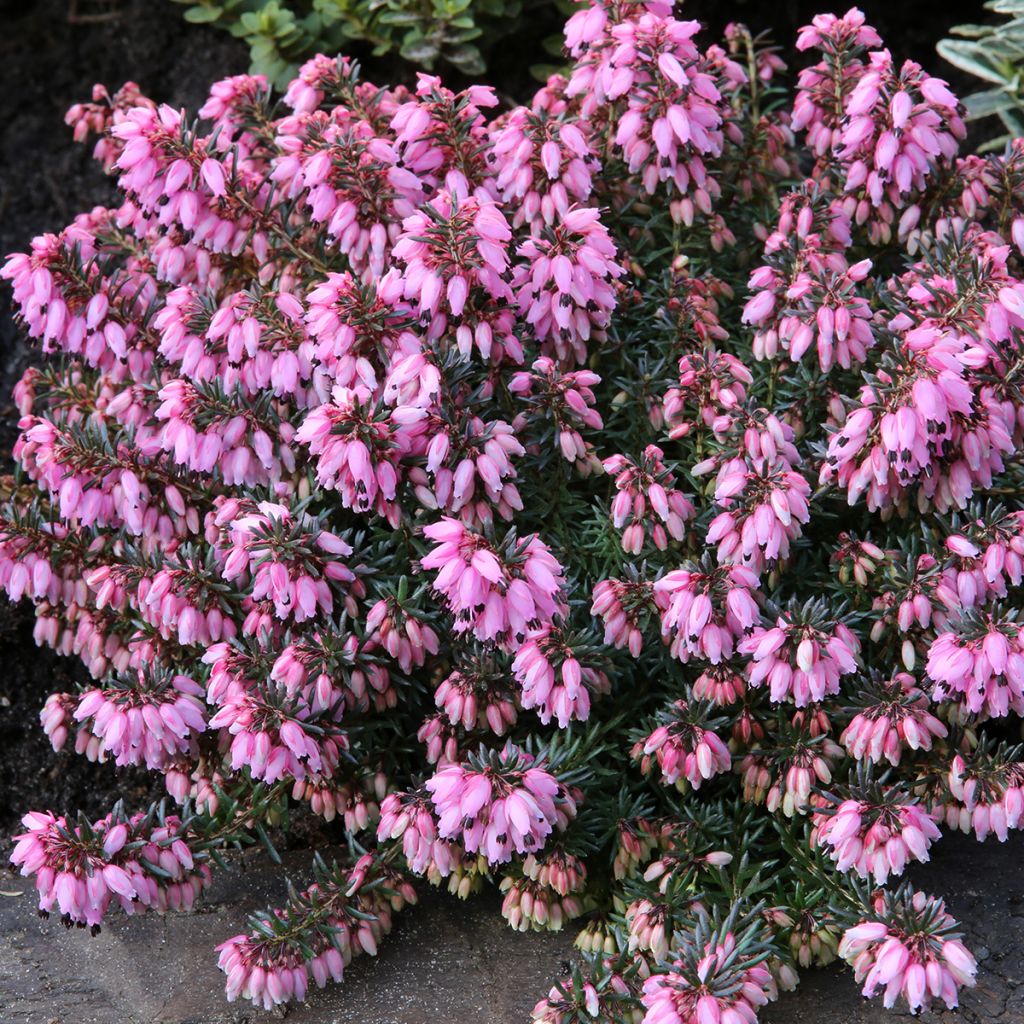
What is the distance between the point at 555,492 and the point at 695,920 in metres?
1.21

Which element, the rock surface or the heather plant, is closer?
the heather plant

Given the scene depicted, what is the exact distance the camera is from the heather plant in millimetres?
3250

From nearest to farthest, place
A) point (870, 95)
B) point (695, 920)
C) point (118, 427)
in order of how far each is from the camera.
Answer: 1. point (695, 920)
2. point (870, 95)
3. point (118, 427)

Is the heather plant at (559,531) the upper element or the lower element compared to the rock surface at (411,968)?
upper

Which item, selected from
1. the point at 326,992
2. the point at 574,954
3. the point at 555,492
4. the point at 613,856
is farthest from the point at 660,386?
the point at 326,992

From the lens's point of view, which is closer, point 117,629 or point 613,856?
point 613,856

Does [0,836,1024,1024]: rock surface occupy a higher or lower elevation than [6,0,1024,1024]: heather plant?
lower

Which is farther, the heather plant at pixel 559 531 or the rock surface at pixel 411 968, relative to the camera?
the rock surface at pixel 411 968

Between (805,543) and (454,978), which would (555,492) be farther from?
(454,978)

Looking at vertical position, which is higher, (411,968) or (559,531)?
(559,531)

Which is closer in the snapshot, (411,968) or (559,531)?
(411,968)

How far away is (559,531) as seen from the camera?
12.5 ft

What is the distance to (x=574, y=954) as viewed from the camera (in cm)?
366

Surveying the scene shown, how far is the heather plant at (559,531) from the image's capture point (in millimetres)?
3250
